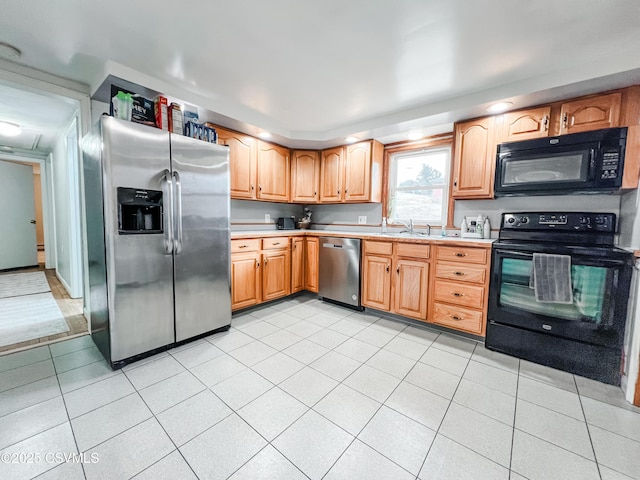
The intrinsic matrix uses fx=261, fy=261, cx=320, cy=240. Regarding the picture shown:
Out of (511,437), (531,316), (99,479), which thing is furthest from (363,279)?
(99,479)

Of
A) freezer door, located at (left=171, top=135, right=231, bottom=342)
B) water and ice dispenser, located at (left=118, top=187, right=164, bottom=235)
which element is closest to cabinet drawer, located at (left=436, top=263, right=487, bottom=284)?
freezer door, located at (left=171, top=135, right=231, bottom=342)

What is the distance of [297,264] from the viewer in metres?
3.67

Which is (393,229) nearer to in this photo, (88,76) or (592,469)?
(592,469)

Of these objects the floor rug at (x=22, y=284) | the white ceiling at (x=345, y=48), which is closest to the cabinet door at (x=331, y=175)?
the white ceiling at (x=345, y=48)

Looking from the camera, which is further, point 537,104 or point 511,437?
point 537,104

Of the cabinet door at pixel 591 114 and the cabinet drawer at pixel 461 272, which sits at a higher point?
the cabinet door at pixel 591 114

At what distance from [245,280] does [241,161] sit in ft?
4.84

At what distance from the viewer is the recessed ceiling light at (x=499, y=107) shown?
2.37 metres

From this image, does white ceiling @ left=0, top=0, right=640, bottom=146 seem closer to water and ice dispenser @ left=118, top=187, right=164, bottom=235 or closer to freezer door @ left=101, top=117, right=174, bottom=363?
freezer door @ left=101, top=117, right=174, bottom=363

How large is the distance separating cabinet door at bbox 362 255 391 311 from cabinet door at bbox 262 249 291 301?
41.2 inches

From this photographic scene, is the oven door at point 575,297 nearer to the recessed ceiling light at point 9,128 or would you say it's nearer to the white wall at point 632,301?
the white wall at point 632,301

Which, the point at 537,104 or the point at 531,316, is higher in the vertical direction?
the point at 537,104

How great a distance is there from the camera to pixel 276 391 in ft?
5.75

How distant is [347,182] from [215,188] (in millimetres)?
1883
